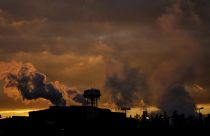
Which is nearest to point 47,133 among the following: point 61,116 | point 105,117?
point 61,116

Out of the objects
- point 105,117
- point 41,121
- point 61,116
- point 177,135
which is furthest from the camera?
point 177,135

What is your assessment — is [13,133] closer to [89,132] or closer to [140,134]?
[89,132]

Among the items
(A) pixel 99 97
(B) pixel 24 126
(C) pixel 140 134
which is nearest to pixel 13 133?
(B) pixel 24 126

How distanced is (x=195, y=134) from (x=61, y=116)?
134ft

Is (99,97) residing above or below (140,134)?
above

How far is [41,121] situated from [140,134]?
2536cm

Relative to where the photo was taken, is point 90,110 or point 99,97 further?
point 99,97

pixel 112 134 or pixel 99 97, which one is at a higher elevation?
pixel 99 97

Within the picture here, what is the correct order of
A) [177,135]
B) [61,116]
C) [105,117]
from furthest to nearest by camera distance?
[177,135] < [105,117] < [61,116]

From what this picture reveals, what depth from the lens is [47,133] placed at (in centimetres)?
7838

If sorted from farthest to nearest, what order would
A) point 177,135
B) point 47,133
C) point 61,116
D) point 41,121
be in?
point 177,135, point 61,116, point 41,121, point 47,133

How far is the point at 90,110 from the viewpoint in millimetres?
94625

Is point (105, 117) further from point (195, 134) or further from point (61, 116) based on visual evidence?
point (195, 134)

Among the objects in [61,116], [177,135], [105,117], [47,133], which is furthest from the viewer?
[177,135]
